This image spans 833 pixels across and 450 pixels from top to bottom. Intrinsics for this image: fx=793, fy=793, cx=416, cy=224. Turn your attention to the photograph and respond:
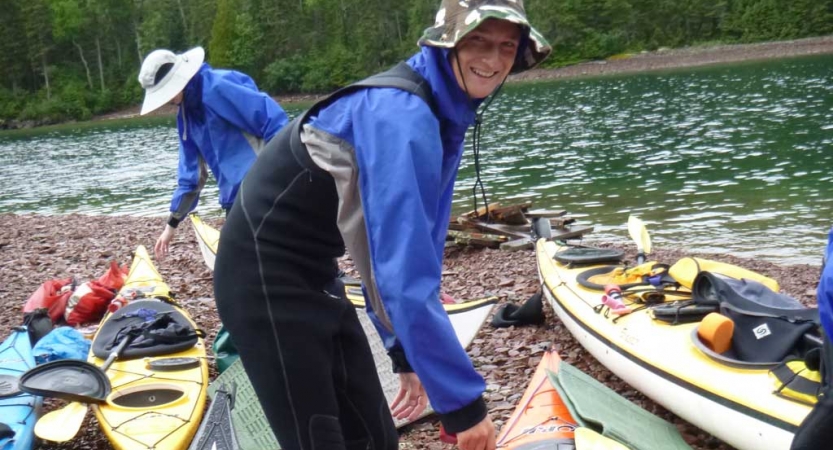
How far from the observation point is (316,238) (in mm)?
2371

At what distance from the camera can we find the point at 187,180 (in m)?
5.82

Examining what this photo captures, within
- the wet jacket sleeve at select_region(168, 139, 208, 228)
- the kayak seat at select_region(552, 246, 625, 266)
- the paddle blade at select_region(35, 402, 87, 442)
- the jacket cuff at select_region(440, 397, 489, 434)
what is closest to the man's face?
the jacket cuff at select_region(440, 397, 489, 434)

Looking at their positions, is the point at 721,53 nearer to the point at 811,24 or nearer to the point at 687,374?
the point at 811,24

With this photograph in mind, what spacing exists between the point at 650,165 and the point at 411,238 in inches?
700

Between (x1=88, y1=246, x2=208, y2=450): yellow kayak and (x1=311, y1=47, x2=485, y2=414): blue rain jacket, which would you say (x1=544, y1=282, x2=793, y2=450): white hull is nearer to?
(x1=311, y1=47, x2=485, y2=414): blue rain jacket

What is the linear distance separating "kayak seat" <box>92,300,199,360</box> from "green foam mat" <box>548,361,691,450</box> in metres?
2.74

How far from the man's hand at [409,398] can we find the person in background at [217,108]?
2.66 metres

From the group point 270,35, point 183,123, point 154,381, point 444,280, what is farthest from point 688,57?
point 154,381

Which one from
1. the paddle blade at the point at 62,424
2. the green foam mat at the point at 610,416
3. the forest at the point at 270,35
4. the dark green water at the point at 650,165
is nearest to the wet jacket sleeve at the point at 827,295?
the green foam mat at the point at 610,416

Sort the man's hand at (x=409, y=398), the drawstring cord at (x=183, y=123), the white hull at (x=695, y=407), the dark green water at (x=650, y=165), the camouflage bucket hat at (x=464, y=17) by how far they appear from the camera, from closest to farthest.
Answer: the camouflage bucket hat at (x=464, y=17) < the man's hand at (x=409, y=398) < the white hull at (x=695, y=407) < the drawstring cord at (x=183, y=123) < the dark green water at (x=650, y=165)

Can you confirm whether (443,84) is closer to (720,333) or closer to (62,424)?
(720,333)

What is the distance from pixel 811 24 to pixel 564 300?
6291 cm

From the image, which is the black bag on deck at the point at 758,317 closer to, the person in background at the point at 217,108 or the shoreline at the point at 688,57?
the person in background at the point at 217,108

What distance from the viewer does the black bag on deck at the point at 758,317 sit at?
412cm
